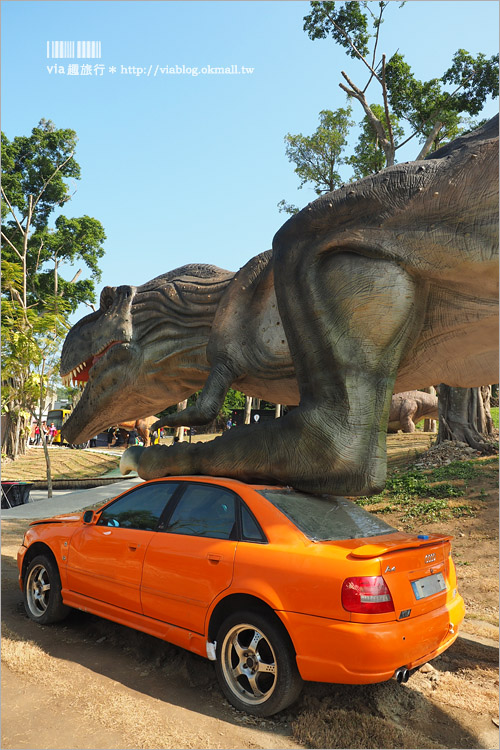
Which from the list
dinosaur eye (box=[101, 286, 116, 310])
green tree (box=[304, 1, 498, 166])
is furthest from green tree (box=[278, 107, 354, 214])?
dinosaur eye (box=[101, 286, 116, 310])

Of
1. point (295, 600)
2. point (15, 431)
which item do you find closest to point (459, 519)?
point (295, 600)

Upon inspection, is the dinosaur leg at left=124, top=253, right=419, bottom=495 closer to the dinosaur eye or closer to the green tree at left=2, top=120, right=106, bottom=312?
the dinosaur eye

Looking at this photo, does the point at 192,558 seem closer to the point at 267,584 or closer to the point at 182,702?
the point at 267,584

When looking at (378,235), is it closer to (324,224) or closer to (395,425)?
(324,224)

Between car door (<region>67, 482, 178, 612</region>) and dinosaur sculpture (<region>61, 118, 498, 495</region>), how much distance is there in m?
0.27

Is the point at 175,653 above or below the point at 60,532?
below

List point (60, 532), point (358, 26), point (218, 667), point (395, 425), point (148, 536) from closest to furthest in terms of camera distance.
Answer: point (218, 667)
point (148, 536)
point (60, 532)
point (358, 26)
point (395, 425)

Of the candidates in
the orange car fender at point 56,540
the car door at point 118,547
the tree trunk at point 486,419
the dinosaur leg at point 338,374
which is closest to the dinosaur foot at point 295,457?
the dinosaur leg at point 338,374

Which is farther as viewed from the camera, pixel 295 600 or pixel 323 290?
pixel 323 290

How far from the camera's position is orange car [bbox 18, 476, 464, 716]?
3.14m

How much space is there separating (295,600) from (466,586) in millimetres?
4029

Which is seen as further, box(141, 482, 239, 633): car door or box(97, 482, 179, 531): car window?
box(97, 482, 179, 531): car window

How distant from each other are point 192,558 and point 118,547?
0.83 metres

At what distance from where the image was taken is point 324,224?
4.11 metres
